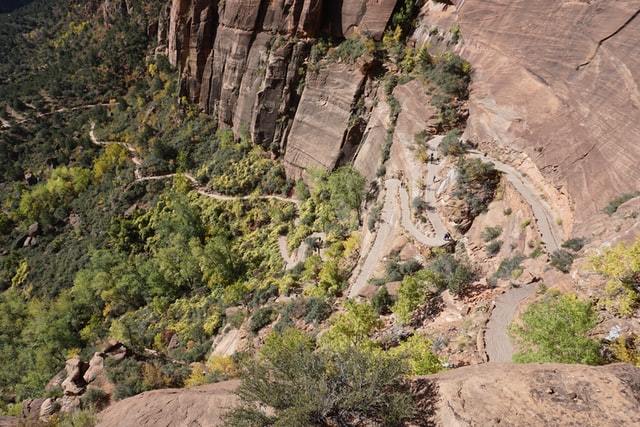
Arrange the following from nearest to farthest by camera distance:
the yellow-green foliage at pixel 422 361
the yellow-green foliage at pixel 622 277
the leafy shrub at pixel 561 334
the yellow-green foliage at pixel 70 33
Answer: the leafy shrub at pixel 561 334, the yellow-green foliage at pixel 422 361, the yellow-green foliage at pixel 622 277, the yellow-green foliage at pixel 70 33

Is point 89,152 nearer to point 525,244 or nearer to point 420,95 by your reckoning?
point 420,95

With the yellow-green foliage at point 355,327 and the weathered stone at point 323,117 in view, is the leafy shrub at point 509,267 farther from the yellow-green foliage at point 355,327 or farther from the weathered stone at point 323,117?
the weathered stone at point 323,117

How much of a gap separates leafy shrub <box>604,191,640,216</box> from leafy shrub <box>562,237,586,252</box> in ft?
6.51

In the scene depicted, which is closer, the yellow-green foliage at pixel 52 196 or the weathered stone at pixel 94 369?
the weathered stone at pixel 94 369

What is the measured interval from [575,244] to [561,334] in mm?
8214

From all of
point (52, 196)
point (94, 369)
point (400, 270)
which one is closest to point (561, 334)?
point (400, 270)

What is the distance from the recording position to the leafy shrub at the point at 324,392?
10.3 meters

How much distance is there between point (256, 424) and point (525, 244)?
63.6 ft

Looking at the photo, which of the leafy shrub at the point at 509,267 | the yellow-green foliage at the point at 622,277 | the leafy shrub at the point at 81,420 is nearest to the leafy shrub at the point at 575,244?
the leafy shrub at the point at 509,267

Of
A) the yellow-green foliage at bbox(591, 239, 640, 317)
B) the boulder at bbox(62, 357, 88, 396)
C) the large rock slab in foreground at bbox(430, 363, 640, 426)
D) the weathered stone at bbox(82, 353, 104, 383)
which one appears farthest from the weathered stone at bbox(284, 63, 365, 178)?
the large rock slab in foreground at bbox(430, 363, 640, 426)

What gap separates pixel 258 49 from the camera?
169 feet

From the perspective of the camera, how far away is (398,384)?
454 inches

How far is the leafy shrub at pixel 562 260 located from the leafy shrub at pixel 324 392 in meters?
11.6

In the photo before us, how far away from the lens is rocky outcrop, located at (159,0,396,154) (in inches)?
1795
